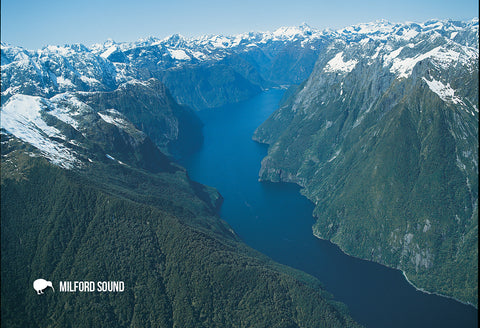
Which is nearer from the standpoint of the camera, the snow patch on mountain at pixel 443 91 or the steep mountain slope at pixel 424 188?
the steep mountain slope at pixel 424 188

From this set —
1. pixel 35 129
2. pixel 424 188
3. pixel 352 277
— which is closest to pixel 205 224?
pixel 352 277

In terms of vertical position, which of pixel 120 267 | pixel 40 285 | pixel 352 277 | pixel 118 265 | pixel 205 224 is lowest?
pixel 40 285

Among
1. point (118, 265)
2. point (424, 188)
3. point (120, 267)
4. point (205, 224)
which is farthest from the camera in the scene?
point (424, 188)

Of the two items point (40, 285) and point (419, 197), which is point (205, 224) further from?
point (419, 197)

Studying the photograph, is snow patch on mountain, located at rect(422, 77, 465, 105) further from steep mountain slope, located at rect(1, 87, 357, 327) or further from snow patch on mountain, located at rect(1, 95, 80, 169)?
snow patch on mountain, located at rect(1, 95, 80, 169)

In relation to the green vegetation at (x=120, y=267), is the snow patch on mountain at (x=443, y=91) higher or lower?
higher

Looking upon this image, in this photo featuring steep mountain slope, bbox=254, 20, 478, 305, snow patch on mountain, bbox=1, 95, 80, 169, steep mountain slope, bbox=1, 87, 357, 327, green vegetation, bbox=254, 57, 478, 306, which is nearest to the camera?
steep mountain slope, bbox=1, 87, 357, 327

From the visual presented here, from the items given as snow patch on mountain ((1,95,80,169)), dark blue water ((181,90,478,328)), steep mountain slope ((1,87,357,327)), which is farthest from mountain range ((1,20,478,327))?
dark blue water ((181,90,478,328))

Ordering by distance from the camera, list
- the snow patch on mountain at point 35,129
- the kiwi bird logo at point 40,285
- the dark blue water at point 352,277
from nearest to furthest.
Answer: the kiwi bird logo at point 40,285 → the dark blue water at point 352,277 → the snow patch on mountain at point 35,129

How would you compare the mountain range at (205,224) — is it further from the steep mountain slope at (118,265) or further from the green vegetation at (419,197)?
the green vegetation at (419,197)

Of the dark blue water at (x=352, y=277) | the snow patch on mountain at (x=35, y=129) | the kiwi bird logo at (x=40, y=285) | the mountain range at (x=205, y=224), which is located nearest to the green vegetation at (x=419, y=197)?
the mountain range at (x=205, y=224)
